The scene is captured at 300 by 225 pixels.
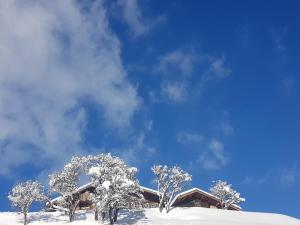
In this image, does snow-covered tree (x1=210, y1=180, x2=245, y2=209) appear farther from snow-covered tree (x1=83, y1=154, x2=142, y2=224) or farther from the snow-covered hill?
snow-covered tree (x1=83, y1=154, x2=142, y2=224)

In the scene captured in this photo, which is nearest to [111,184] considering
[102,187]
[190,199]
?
[102,187]

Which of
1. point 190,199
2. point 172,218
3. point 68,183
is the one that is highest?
point 190,199

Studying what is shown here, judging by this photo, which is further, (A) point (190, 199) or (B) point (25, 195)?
(A) point (190, 199)

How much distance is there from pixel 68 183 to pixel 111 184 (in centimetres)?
739

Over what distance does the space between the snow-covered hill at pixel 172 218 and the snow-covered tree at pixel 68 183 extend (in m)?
1.99

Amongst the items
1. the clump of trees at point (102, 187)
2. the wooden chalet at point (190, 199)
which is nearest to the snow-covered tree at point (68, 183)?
the clump of trees at point (102, 187)

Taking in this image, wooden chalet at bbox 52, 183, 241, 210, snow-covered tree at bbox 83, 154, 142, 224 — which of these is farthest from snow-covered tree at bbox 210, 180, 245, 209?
snow-covered tree at bbox 83, 154, 142, 224

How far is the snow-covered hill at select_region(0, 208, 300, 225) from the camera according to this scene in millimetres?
61219

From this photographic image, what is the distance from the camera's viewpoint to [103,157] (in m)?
60.6

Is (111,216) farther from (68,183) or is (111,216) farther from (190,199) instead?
(190,199)

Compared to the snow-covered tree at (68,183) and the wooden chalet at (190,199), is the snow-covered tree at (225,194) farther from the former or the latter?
the snow-covered tree at (68,183)

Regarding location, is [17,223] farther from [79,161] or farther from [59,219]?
[79,161]

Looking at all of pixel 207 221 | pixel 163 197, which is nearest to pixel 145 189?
pixel 163 197

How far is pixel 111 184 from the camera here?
57.1 metres
